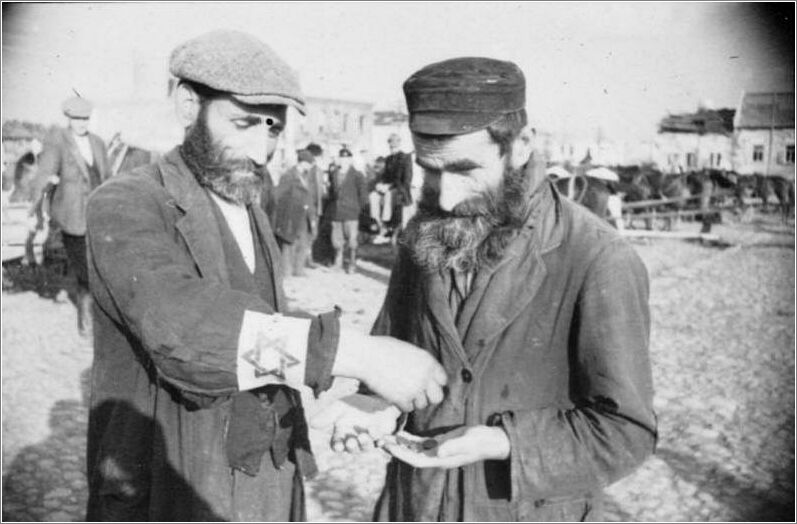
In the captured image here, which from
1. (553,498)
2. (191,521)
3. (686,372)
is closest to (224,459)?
(191,521)

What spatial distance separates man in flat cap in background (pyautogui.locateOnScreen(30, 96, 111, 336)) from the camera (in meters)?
7.78

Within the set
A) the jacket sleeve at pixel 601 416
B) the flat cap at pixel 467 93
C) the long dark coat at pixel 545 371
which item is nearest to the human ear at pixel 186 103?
the flat cap at pixel 467 93

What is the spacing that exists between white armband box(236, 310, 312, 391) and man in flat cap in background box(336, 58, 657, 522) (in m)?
0.40

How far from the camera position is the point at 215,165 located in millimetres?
2041

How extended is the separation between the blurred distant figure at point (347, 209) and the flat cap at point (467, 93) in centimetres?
1134

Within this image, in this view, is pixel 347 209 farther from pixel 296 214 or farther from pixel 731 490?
pixel 731 490

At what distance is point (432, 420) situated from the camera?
185 centimetres

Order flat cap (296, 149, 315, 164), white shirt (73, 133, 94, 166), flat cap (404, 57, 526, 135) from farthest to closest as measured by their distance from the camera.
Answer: flat cap (296, 149, 315, 164), white shirt (73, 133, 94, 166), flat cap (404, 57, 526, 135)

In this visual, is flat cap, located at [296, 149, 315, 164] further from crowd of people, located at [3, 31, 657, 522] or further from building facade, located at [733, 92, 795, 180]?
building facade, located at [733, 92, 795, 180]

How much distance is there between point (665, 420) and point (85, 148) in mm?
7210

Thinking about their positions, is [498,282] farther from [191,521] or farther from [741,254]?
[741,254]

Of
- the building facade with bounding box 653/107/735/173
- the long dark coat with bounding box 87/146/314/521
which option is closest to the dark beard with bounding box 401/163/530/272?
the long dark coat with bounding box 87/146/314/521

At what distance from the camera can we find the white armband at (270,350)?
143 centimetres

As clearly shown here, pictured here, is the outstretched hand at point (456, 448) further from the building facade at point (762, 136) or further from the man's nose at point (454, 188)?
the building facade at point (762, 136)
